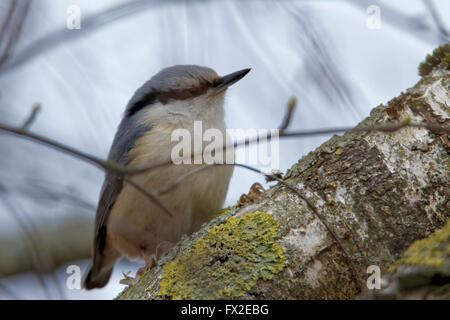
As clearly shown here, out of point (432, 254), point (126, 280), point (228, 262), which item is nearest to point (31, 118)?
point (228, 262)

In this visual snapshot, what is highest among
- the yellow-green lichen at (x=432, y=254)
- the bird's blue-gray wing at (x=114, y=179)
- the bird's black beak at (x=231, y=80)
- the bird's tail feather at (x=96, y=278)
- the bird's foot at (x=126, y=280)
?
the bird's black beak at (x=231, y=80)

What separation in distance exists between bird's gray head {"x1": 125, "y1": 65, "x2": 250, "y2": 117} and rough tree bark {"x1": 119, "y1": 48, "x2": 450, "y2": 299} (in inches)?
51.7

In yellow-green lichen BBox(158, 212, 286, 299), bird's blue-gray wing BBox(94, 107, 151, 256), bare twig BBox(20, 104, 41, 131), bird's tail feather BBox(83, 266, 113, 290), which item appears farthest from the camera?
bird's tail feather BBox(83, 266, 113, 290)

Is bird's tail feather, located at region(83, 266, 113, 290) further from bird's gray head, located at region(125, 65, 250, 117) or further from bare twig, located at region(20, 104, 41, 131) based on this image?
bare twig, located at region(20, 104, 41, 131)

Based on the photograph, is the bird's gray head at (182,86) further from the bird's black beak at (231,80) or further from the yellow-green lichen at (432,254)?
the yellow-green lichen at (432,254)

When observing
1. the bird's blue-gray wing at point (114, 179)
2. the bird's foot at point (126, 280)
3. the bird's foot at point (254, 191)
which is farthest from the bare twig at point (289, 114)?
the bird's blue-gray wing at point (114, 179)

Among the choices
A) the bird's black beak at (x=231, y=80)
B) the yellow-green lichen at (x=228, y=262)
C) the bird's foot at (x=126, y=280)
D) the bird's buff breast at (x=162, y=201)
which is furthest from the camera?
the bird's black beak at (x=231, y=80)

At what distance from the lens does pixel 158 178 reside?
8.99ft

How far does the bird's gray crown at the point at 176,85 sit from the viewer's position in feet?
10.8

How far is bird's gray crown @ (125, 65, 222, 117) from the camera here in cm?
330

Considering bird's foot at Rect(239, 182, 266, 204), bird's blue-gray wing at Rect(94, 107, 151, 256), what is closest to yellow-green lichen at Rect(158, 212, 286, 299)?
bird's foot at Rect(239, 182, 266, 204)

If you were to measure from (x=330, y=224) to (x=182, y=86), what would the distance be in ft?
5.98
